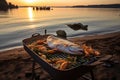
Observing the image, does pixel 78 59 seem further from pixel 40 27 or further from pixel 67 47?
pixel 40 27

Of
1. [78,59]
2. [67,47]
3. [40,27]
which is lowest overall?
[40,27]

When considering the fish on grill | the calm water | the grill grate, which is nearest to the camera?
the grill grate

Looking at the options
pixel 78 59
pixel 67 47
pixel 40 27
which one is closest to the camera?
pixel 78 59

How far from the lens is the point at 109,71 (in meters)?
7.53

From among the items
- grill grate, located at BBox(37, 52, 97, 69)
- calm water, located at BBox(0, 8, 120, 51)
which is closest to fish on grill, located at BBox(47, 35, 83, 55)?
grill grate, located at BBox(37, 52, 97, 69)

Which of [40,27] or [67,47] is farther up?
[67,47]

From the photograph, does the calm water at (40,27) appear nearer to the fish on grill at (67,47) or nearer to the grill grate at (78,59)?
the fish on grill at (67,47)

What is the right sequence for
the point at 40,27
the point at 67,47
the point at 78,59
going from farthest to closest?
1. the point at 40,27
2. the point at 67,47
3. the point at 78,59

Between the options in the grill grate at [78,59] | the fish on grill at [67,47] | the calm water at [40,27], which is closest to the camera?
the grill grate at [78,59]

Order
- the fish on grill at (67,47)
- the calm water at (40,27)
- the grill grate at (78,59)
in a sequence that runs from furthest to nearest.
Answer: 1. the calm water at (40,27)
2. the fish on grill at (67,47)
3. the grill grate at (78,59)

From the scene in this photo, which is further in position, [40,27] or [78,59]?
[40,27]

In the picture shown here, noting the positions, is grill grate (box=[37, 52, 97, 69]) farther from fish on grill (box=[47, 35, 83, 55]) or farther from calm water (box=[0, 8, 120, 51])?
calm water (box=[0, 8, 120, 51])

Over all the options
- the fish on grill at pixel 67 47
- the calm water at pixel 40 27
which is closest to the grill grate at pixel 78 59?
the fish on grill at pixel 67 47

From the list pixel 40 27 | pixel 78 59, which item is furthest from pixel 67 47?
pixel 40 27
